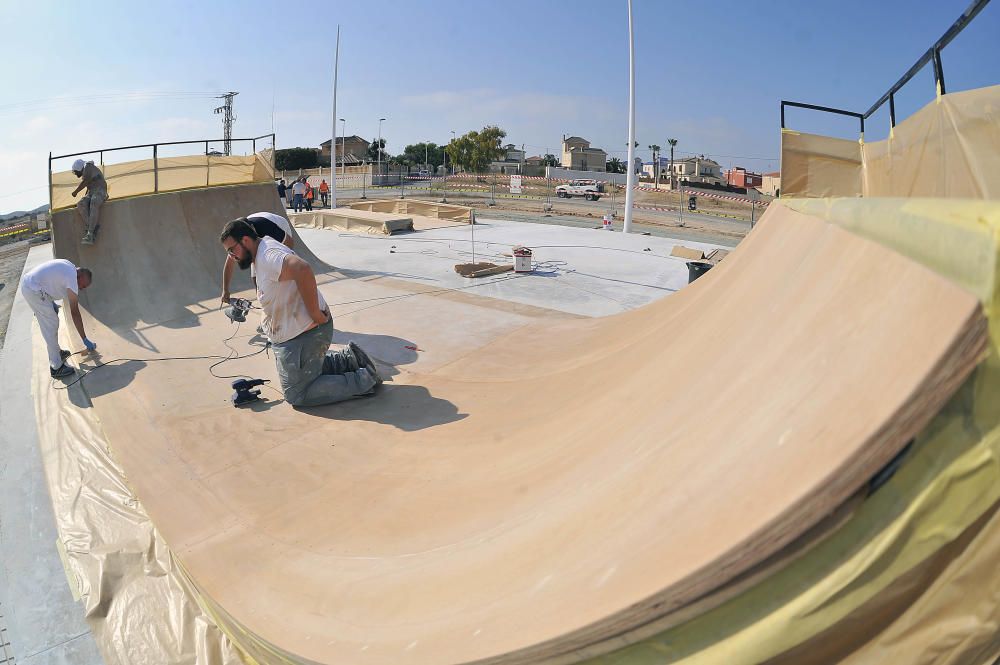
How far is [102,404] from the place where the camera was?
4.64m

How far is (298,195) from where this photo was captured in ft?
→ 70.4

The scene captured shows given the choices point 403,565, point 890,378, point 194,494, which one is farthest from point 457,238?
point 890,378

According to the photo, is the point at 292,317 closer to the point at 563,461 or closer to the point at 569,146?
the point at 563,461

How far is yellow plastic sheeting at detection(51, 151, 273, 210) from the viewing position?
25.7 feet

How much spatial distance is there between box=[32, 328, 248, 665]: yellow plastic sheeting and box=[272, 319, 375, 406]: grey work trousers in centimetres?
121

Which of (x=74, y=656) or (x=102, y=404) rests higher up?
(x=102, y=404)

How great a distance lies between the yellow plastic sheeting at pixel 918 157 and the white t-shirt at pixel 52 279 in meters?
6.94

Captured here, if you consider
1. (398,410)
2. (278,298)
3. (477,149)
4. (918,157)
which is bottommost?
(398,410)

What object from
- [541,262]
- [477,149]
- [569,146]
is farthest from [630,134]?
[569,146]

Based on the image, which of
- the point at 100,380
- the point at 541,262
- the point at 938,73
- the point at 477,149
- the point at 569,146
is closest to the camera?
the point at 938,73

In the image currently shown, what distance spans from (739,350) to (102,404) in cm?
481

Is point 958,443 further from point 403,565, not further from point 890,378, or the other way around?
point 403,565

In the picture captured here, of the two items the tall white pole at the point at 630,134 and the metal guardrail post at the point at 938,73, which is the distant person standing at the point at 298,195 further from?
the metal guardrail post at the point at 938,73

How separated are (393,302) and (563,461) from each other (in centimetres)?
543
